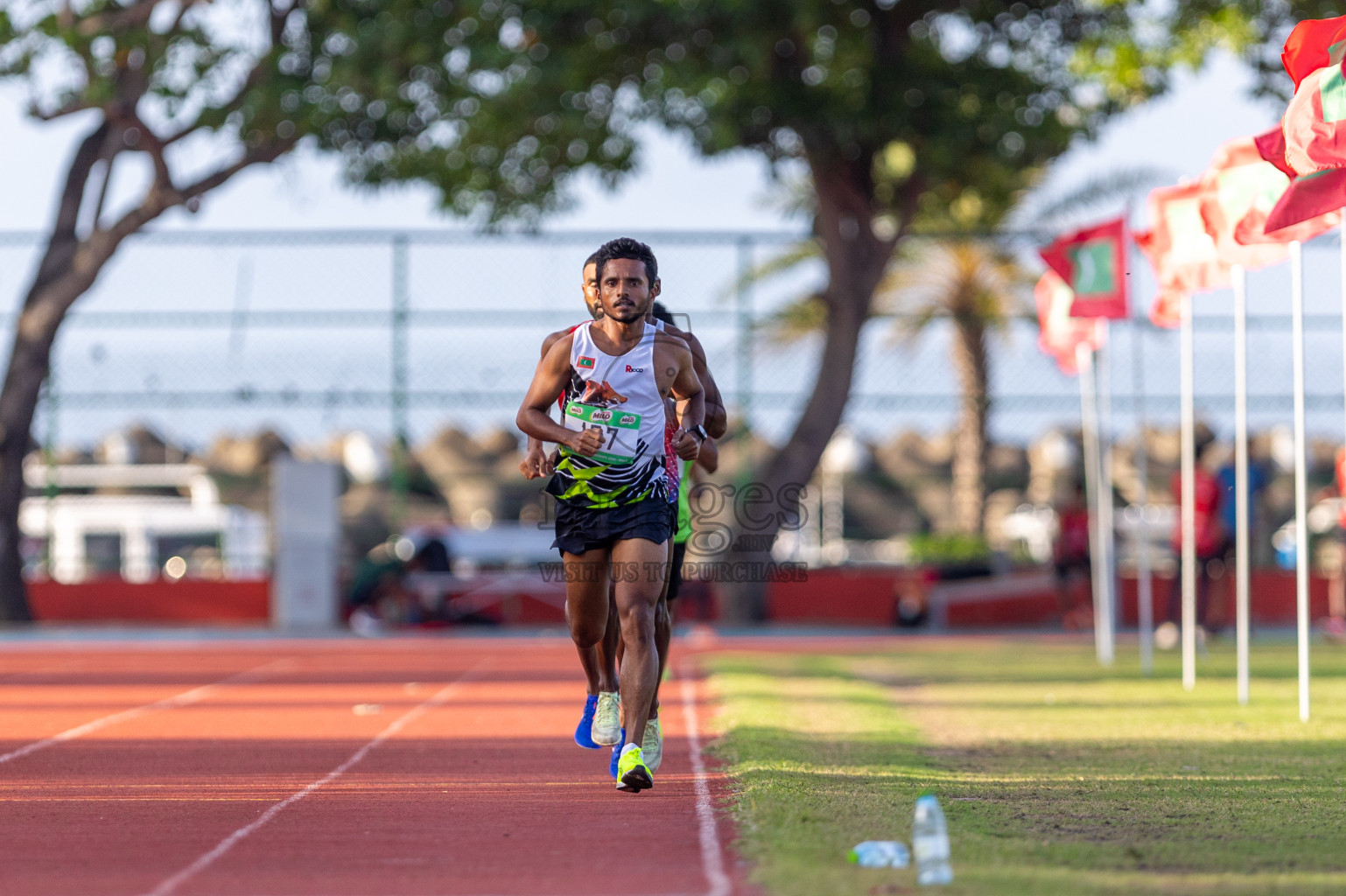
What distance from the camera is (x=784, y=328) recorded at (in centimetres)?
2455

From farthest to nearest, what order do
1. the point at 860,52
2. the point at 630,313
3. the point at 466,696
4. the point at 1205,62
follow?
the point at 1205,62 → the point at 860,52 → the point at 466,696 → the point at 630,313

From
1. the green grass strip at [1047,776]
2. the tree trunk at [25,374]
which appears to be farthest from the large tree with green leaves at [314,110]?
the green grass strip at [1047,776]

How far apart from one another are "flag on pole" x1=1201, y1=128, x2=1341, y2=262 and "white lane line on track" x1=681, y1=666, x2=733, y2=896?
4472 millimetres

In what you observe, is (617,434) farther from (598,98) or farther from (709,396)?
(598,98)

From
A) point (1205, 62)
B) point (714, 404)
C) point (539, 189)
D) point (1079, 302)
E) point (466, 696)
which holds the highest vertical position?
point (1205, 62)

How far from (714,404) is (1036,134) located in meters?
12.8

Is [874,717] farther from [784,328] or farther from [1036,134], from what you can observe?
[784,328]

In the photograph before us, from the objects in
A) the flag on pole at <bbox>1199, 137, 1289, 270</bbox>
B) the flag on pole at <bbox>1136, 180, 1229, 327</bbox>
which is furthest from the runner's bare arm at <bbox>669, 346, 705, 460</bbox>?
the flag on pole at <bbox>1136, 180, 1229, 327</bbox>

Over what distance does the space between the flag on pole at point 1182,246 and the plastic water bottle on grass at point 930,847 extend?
7.68m

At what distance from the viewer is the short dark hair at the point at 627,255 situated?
6848 millimetres

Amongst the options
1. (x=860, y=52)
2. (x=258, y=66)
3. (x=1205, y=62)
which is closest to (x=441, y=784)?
(x=860, y=52)

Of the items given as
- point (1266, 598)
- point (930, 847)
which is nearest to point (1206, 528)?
point (1266, 598)

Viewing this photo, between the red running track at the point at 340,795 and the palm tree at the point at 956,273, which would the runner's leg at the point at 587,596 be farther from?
the palm tree at the point at 956,273

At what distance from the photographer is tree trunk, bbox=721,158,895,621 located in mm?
20141
